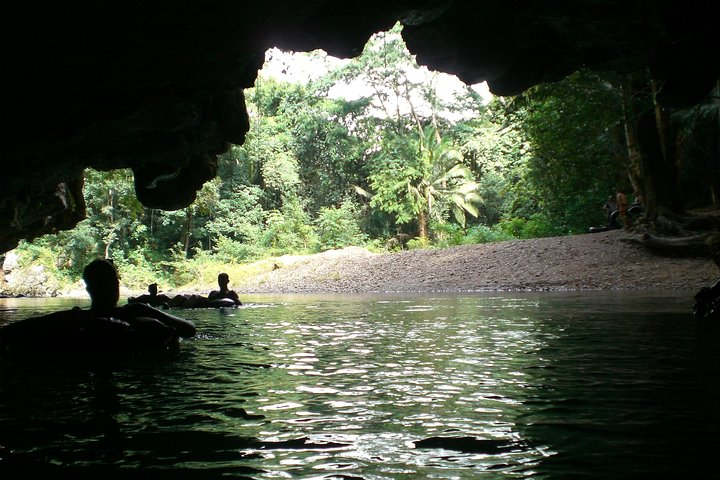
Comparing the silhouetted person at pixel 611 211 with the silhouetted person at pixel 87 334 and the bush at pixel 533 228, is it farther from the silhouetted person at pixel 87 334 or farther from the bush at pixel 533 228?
the silhouetted person at pixel 87 334

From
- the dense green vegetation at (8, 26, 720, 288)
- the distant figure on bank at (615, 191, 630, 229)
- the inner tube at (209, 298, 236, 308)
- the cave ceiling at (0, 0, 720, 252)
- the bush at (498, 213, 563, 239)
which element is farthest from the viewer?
the dense green vegetation at (8, 26, 720, 288)

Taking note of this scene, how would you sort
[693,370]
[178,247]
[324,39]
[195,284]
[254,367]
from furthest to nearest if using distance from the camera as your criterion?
1. [178,247]
2. [195,284]
3. [324,39]
4. [254,367]
5. [693,370]

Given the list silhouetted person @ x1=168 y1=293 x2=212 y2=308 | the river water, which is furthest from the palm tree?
the river water

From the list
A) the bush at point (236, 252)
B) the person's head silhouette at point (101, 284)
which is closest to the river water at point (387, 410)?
the person's head silhouette at point (101, 284)

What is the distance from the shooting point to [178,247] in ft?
124

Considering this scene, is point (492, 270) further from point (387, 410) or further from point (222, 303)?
point (387, 410)

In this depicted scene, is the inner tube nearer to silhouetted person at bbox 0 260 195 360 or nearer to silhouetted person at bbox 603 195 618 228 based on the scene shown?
silhouetted person at bbox 0 260 195 360

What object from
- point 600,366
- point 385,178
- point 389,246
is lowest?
point 600,366

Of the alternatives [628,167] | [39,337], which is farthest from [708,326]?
[628,167]

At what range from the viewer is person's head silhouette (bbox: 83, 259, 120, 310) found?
22.7 feet

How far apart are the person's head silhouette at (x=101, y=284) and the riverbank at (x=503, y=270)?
1343 centimetres

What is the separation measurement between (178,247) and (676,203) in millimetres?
28330

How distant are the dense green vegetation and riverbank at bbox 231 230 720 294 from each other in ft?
16.5

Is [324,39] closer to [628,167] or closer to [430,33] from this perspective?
[430,33]
